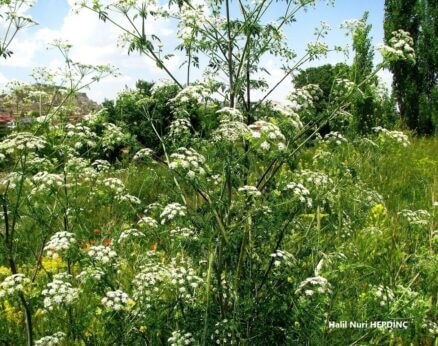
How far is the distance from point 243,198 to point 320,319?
3.15 ft

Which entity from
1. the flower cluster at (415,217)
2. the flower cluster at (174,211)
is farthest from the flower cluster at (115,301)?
the flower cluster at (415,217)

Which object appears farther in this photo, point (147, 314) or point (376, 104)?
point (376, 104)

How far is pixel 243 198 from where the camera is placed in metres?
3.42

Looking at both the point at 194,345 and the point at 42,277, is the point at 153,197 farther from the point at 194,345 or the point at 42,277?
the point at 194,345

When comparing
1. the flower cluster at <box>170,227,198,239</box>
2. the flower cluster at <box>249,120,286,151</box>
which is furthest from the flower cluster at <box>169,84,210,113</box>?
the flower cluster at <box>170,227,198,239</box>

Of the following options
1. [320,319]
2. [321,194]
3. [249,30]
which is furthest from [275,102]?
[320,319]

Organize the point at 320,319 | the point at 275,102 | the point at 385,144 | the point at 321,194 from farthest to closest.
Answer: the point at 385,144 < the point at 275,102 < the point at 321,194 < the point at 320,319

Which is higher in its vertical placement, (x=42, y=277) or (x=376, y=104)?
(x=376, y=104)

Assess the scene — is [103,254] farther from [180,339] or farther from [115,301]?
[180,339]

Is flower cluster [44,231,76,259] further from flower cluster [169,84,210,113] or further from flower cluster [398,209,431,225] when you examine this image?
flower cluster [398,209,431,225]

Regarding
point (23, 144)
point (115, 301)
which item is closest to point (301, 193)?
point (115, 301)

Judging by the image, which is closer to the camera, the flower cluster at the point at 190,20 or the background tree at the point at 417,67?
the flower cluster at the point at 190,20

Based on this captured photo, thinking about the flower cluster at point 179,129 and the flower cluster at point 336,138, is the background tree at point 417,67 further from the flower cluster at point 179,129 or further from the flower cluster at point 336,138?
the flower cluster at point 179,129

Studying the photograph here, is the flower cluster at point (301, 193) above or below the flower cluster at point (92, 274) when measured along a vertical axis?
above
